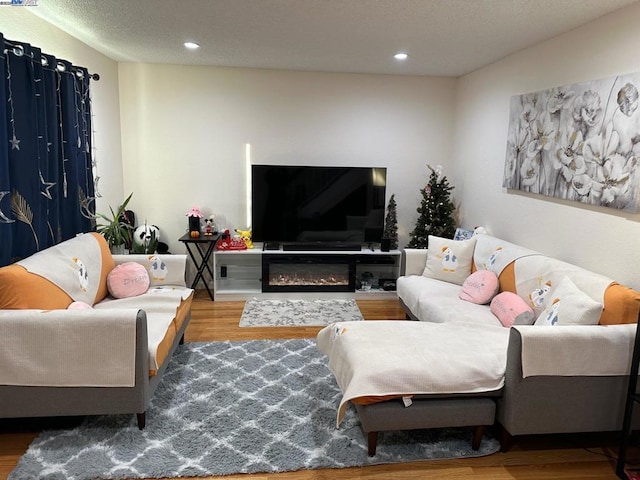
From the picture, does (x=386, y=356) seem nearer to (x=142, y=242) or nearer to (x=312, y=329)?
(x=312, y=329)

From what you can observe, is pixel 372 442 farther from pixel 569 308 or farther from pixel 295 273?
pixel 295 273

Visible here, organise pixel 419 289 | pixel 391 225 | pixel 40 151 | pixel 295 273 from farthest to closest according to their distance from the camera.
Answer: pixel 391 225 → pixel 295 273 → pixel 419 289 → pixel 40 151

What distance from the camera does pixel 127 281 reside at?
3500 millimetres

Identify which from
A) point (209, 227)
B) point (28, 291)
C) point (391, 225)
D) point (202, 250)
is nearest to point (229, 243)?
point (209, 227)

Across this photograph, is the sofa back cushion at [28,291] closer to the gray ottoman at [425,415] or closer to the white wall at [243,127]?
the gray ottoman at [425,415]

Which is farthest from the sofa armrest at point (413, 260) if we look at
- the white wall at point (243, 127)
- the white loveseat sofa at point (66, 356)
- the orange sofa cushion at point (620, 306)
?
the white loveseat sofa at point (66, 356)

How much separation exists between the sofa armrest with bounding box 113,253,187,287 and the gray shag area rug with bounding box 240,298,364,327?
2.76 feet

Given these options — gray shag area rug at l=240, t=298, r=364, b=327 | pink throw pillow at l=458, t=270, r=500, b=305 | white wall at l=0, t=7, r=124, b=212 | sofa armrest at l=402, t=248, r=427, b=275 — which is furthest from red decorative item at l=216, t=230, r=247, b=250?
pink throw pillow at l=458, t=270, r=500, b=305

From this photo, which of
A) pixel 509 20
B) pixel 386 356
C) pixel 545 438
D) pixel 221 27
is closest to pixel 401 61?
pixel 509 20

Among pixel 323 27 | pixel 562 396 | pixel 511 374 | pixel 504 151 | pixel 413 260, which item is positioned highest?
pixel 323 27

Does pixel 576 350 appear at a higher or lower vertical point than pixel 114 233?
lower

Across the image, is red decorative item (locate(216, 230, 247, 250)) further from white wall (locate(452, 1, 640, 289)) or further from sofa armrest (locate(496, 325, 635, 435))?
sofa armrest (locate(496, 325, 635, 435))

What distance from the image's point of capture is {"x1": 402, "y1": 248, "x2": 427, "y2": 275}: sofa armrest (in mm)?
4465

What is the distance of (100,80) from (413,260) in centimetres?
354
